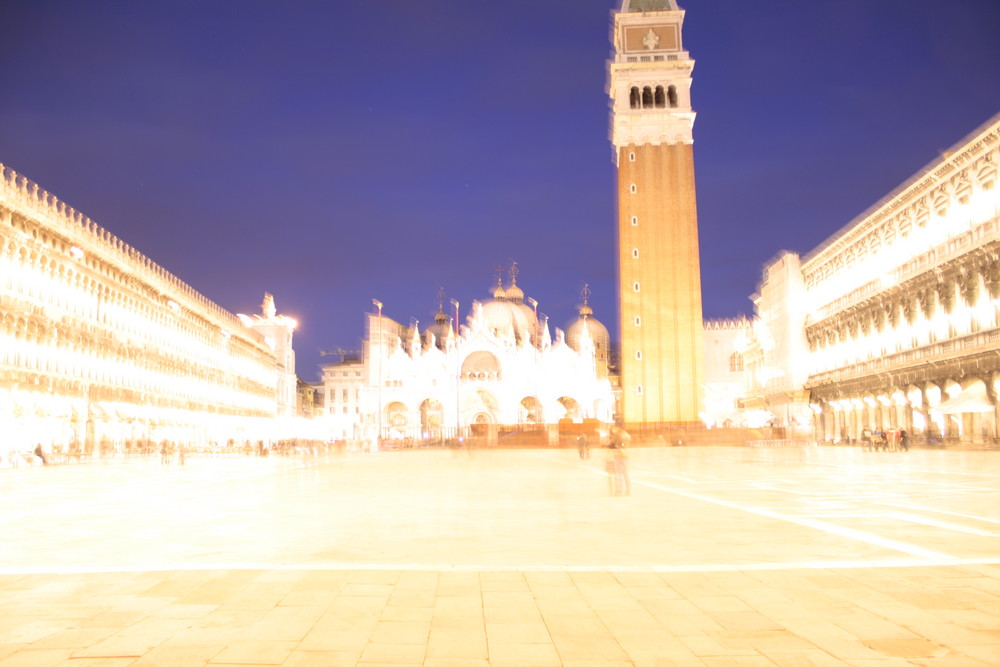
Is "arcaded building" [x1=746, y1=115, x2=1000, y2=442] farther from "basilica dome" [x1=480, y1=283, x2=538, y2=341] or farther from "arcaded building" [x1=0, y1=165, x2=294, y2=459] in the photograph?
"basilica dome" [x1=480, y1=283, x2=538, y2=341]

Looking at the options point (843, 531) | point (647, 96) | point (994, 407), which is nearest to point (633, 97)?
point (647, 96)

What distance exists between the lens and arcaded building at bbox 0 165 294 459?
109ft

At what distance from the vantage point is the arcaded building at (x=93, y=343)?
3322 centimetres

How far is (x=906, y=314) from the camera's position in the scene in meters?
40.5

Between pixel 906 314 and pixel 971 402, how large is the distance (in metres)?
9.63

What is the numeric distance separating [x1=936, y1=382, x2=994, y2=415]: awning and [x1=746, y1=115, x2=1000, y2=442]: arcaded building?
0.06m

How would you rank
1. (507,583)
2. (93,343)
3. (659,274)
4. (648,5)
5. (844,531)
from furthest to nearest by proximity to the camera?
(648,5) → (659,274) → (93,343) → (844,531) → (507,583)

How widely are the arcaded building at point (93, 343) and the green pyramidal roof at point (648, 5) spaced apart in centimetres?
4475

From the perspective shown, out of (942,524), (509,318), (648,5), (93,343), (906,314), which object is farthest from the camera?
(509,318)

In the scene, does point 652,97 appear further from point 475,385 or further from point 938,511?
point 938,511

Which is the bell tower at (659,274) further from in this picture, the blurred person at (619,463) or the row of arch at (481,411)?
the blurred person at (619,463)

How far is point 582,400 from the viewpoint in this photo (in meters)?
89.3

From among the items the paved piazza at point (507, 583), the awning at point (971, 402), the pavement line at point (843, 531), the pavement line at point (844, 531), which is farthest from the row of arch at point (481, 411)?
the paved piazza at point (507, 583)

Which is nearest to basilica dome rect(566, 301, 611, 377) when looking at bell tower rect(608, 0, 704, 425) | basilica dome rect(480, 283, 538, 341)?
basilica dome rect(480, 283, 538, 341)
